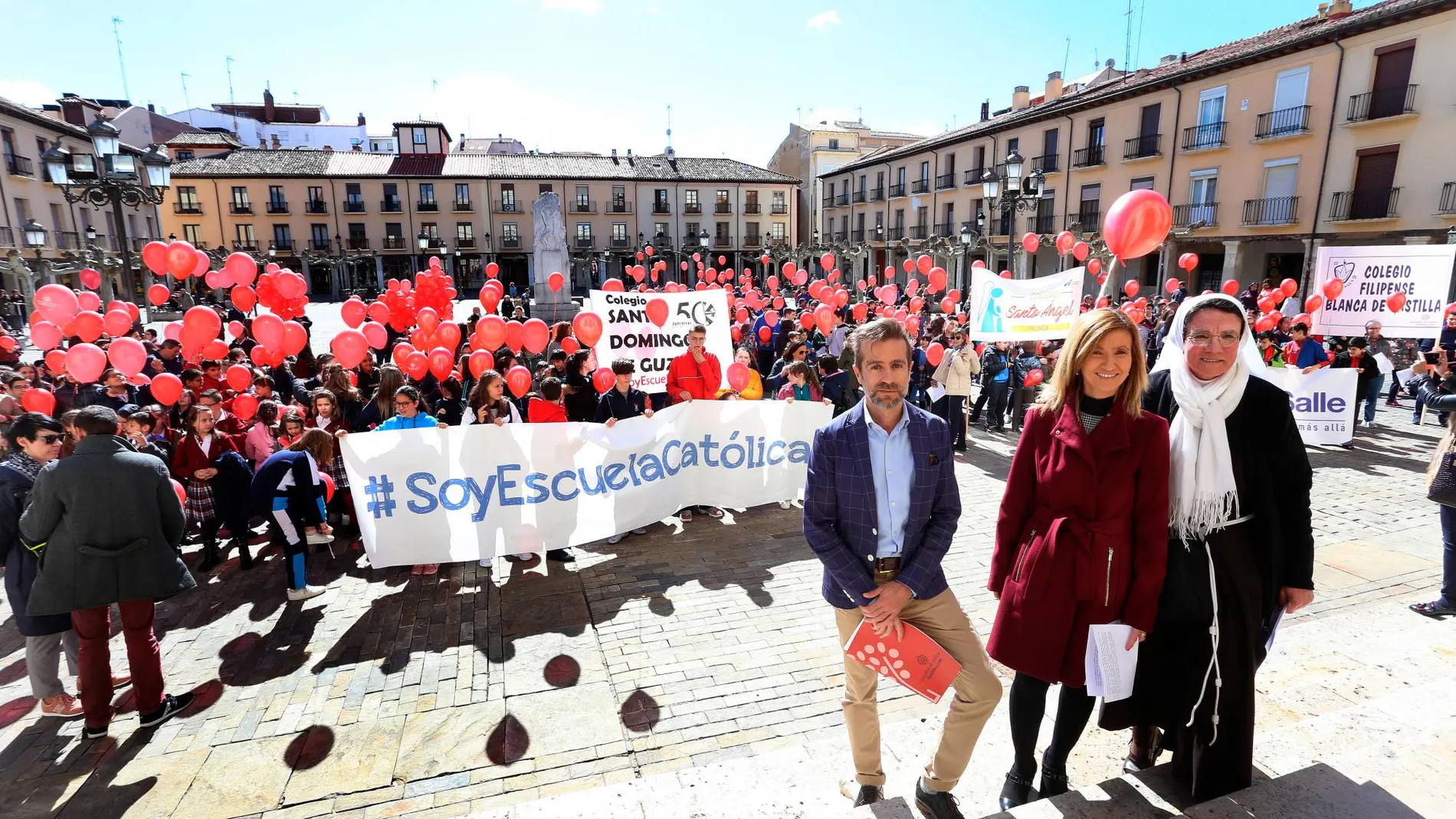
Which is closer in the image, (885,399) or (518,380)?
(885,399)

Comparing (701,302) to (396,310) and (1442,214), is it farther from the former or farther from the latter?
(1442,214)

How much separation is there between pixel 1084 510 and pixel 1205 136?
29071mm

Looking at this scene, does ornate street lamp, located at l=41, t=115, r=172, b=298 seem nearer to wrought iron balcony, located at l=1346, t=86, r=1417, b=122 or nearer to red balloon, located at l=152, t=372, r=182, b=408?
red balloon, located at l=152, t=372, r=182, b=408

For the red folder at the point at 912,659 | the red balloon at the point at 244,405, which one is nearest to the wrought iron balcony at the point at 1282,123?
the red folder at the point at 912,659

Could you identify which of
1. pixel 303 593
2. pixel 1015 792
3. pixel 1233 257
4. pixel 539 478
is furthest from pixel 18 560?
pixel 1233 257

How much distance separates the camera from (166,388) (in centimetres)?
670

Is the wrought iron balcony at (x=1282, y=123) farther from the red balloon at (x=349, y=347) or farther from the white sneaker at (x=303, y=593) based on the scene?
the white sneaker at (x=303, y=593)

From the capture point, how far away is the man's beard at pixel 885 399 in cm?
264

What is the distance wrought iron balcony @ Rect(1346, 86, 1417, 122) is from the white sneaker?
27589mm

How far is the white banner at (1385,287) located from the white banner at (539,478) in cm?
795

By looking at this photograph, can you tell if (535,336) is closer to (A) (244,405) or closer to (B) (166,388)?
(A) (244,405)

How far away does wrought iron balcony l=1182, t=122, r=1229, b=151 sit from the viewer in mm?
24281

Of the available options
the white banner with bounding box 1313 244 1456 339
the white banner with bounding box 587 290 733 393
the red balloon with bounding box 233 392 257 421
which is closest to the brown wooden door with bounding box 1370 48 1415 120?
the white banner with bounding box 1313 244 1456 339

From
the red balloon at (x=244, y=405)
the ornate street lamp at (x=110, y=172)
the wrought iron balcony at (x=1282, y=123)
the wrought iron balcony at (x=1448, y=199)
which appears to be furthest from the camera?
the wrought iron balcony at (x=1282, y=123)
